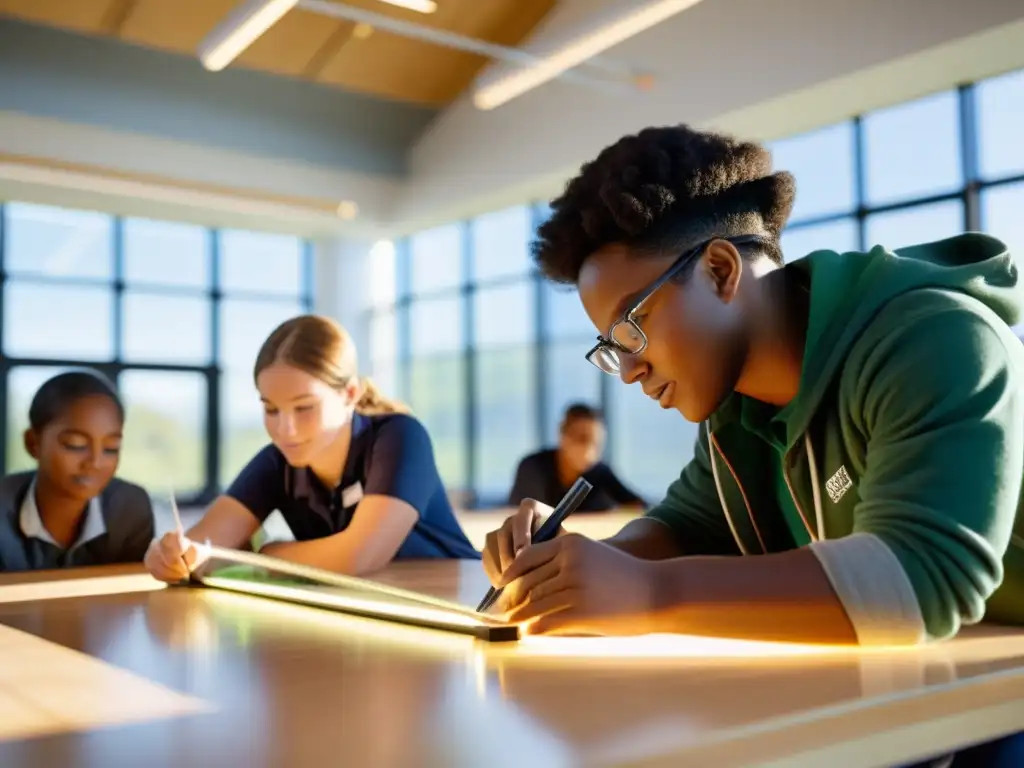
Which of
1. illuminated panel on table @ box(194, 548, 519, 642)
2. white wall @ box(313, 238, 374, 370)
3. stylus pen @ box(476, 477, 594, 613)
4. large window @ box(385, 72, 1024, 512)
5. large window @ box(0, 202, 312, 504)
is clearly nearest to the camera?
illuminated panel on table @ box(194, 548, 519, 642)

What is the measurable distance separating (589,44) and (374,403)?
11.6 feet

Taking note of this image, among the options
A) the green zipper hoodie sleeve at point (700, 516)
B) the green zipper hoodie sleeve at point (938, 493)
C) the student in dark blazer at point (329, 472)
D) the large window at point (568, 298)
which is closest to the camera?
the green zipper hoodie sleeve at point (938, 493)

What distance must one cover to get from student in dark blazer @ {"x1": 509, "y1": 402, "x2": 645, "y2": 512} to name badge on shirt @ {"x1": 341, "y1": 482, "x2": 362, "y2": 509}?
255 cm

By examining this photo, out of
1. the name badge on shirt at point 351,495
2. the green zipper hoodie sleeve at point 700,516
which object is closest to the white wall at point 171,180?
the name badge on shirt at point 351,495

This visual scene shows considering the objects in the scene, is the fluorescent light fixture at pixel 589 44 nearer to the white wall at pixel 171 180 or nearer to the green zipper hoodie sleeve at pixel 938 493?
the white wall at pixel 171 180

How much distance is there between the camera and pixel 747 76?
21.8 feet

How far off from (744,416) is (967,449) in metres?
0.39

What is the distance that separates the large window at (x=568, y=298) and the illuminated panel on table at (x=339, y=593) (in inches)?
107

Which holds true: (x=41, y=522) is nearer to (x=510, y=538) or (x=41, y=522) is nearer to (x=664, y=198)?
(x=510, y=538)

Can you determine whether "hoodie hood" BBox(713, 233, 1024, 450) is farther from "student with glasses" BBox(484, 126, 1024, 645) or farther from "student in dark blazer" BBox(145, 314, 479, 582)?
"student in dark blazer" BBox(145, 314, 479, 582)

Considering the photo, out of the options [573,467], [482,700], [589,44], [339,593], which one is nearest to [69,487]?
[339,593]

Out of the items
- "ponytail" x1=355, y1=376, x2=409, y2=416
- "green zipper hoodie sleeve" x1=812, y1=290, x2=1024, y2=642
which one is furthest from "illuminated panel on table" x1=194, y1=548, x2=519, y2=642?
"ponytail" x1=355, y1=376, x2=409, y2=416

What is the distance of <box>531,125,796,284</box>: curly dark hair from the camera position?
3.49 feet

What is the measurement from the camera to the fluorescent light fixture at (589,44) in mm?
4688
